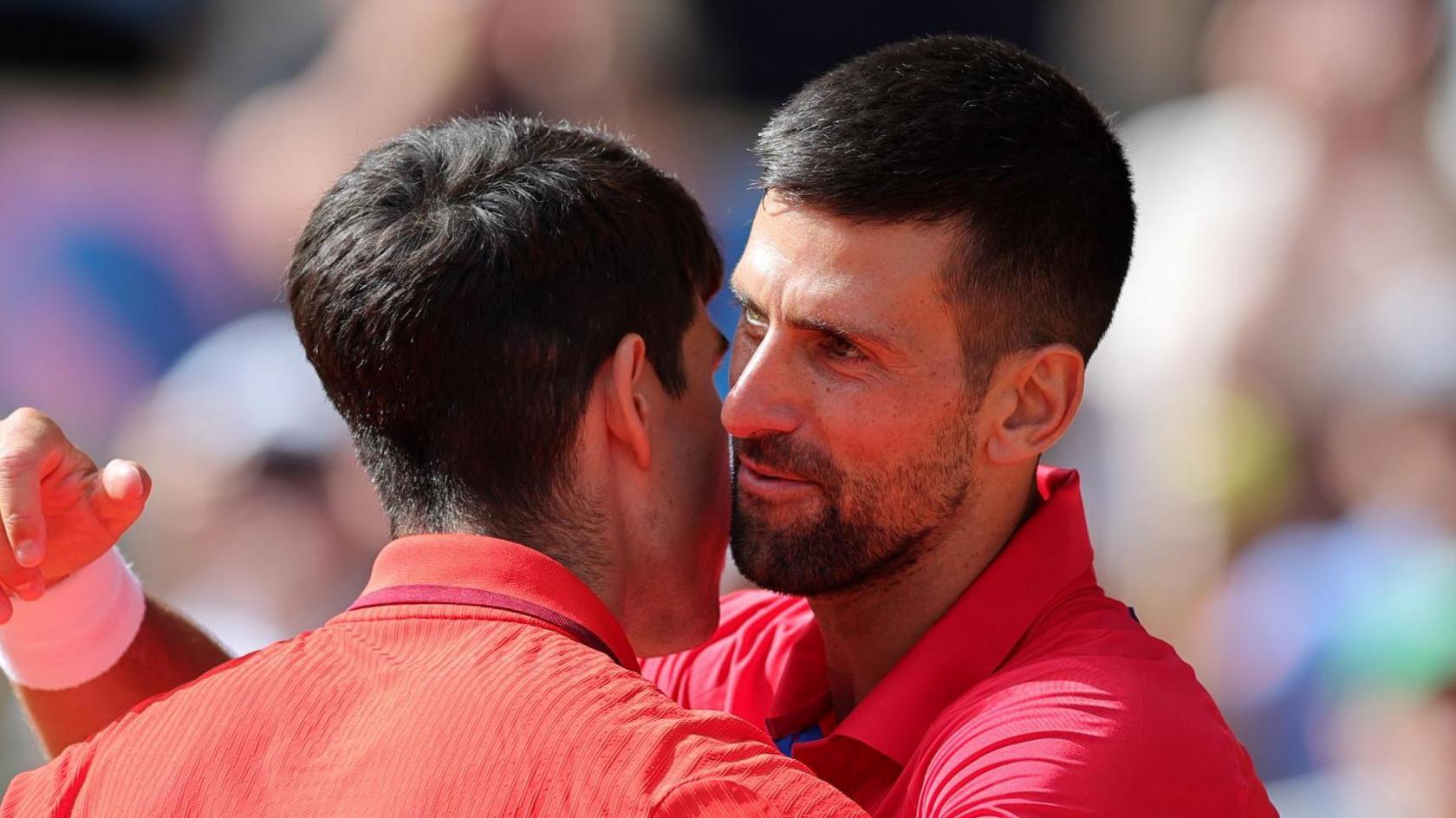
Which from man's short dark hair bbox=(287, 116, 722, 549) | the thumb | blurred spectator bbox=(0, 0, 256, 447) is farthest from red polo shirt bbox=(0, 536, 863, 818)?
blurred spectator bbox=(0, 0, 256, 447)

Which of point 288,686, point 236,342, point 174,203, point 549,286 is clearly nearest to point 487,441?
point 549,286

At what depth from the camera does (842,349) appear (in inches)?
88.4

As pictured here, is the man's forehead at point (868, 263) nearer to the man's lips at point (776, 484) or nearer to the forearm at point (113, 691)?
the man's lips at point (776, 484)

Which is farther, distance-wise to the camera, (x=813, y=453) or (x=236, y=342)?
(x=236, y=342)

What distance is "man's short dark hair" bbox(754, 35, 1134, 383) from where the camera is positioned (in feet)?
7.24

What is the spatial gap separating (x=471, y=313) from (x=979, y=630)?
852mm

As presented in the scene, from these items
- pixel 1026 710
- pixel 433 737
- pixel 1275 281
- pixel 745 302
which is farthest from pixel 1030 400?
pixel 1275 281

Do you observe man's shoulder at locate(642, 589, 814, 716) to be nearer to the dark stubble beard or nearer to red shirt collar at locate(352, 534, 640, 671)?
the dark stubble beard

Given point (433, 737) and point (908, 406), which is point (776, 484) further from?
point (433, 737)

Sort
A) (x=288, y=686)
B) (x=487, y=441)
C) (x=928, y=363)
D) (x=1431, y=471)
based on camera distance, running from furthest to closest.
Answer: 1. (x=1431, y=471)
2. (x=928, y=363)
3. (x=487, y=441)
4. (x=288, y=686)

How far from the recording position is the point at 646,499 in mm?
2074

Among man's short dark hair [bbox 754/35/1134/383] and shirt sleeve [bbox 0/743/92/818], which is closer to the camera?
shirt sleeve [bbox 0/743/92/818]

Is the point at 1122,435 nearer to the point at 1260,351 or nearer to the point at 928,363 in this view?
the point at 1260,351

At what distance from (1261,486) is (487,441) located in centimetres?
266
